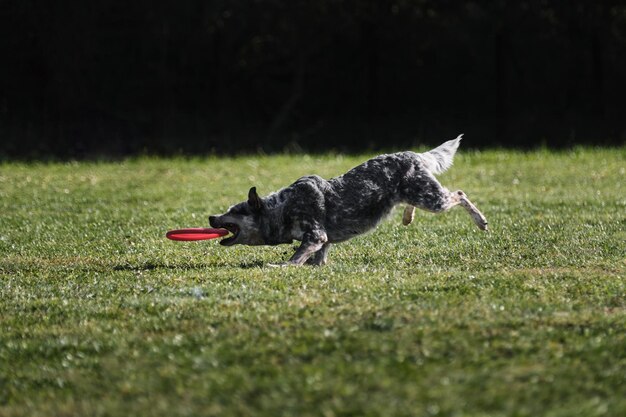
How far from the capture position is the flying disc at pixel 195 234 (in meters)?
8.89

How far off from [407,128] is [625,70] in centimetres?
884

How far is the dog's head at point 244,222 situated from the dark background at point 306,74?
47.0 feet

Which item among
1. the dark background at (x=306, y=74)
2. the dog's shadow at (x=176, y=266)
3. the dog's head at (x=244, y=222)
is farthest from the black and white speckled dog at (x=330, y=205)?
the dark background at (x=306, y=74)

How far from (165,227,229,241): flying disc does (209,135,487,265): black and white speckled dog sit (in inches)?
3.2

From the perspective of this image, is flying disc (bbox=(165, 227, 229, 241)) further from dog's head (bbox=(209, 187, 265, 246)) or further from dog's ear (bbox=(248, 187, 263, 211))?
dog's ear (bbox=(248, 187, 263, 211))

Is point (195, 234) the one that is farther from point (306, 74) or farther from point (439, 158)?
point (306, 74)

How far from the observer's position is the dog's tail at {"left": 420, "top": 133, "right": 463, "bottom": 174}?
9617 millimetres

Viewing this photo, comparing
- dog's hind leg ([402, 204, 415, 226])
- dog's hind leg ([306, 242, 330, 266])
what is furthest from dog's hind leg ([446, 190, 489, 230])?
dog's hind leg ([306, 242, 330, 266])

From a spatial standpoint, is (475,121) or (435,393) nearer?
(435,393)

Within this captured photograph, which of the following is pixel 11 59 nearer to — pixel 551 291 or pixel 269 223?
pixel 269 223

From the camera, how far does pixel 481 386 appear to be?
16.5 feet

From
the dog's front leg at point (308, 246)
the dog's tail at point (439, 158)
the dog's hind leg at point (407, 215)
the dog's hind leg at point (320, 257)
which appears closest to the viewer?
the dog's front leg at point (308, 246)

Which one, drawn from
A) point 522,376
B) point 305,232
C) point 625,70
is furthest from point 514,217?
point 625,70

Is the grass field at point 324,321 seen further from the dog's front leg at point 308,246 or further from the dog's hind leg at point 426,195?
the dog's hind leg at point 426,195
